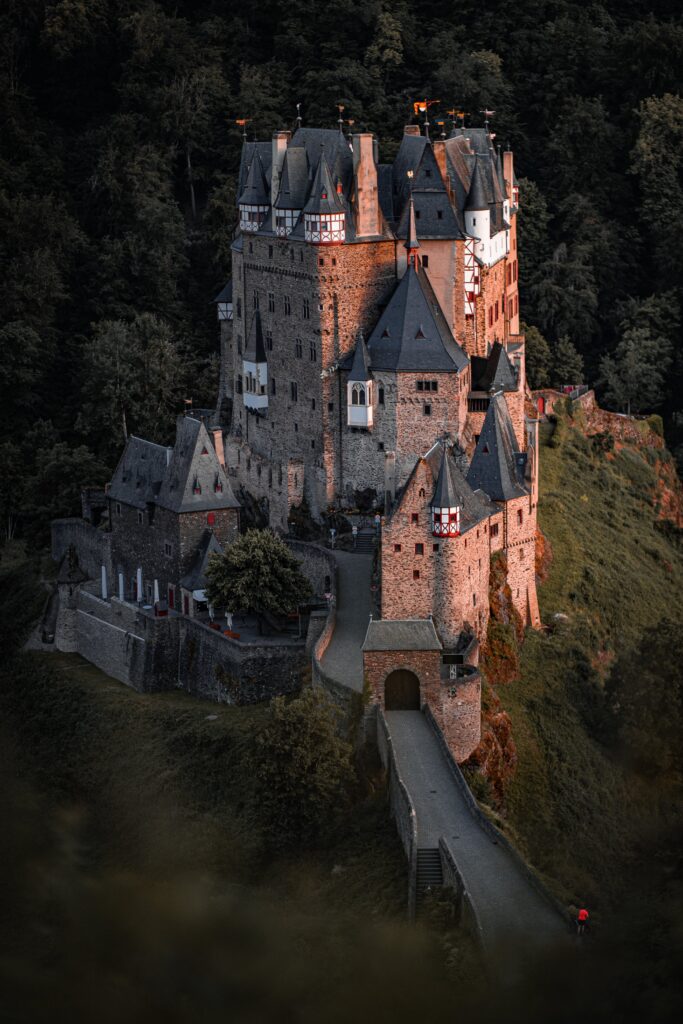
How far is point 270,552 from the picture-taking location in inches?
2287

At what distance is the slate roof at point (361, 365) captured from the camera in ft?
205

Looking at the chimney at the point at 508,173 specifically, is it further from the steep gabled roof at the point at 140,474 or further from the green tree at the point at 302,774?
the green tree at the point at 302,774

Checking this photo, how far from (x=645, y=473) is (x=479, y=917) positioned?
4573 centimetres

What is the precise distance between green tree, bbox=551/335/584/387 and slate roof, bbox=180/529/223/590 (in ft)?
94.8

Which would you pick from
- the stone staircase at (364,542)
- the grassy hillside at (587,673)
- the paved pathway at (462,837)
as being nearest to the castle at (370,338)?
the stone staircase at (364,542)

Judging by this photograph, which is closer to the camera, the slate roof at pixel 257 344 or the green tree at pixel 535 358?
the slate roof at pixel 257 344

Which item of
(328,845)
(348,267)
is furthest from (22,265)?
(328,845)

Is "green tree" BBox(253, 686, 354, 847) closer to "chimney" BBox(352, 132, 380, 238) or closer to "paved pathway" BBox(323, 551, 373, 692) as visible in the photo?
"paved pathway" BBox(323, 551, 373, 692)

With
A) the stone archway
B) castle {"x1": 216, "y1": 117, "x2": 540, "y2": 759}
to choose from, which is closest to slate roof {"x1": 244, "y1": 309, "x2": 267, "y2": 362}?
castle {"x1": 216, "y1": 117, "x2": 540, "y2": 759}

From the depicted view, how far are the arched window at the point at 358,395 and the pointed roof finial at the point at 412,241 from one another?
Answer: 453 centimetres

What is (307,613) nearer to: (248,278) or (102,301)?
(248,278)

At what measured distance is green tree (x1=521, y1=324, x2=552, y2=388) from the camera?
84.6 metres

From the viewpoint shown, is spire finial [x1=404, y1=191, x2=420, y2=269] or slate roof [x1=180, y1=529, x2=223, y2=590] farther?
spire finial [x1=404, y1=191, x2=420, y2=269]

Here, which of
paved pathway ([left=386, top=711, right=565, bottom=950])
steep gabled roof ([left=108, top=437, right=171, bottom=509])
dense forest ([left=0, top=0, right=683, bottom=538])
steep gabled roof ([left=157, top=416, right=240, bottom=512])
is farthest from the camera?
dense forest ([left=0, top=0, right=683, bottom=538])
